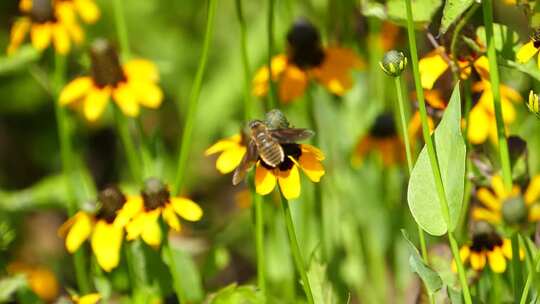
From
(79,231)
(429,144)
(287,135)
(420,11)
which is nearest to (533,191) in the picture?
(420,11)

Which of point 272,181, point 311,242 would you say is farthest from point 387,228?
point 272,181

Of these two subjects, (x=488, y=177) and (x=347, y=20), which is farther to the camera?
(x=347, y=20)

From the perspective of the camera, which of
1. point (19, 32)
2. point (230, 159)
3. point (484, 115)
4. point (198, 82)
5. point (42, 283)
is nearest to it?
point (230, 159)

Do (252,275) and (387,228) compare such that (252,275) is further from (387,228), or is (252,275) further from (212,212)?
(387,228)

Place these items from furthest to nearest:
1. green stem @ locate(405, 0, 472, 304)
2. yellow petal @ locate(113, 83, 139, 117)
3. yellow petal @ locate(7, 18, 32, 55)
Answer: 1. yellow petal @ locate(7, 18, 32, 55)
2. yellow petal @ locate(113, 83, 139, 117)
3. green stem @ locate(405, 0, 472, 304)

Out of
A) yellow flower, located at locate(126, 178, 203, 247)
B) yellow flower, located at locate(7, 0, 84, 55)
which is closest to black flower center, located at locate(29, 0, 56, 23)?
yellow flower, located at locate(7, 0, 84, 55)

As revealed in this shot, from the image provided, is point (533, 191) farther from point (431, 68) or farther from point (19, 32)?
point (19, 32)

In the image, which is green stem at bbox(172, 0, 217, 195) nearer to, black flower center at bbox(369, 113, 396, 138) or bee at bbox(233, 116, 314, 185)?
bee at bbox(233, 116, 314, 185)
